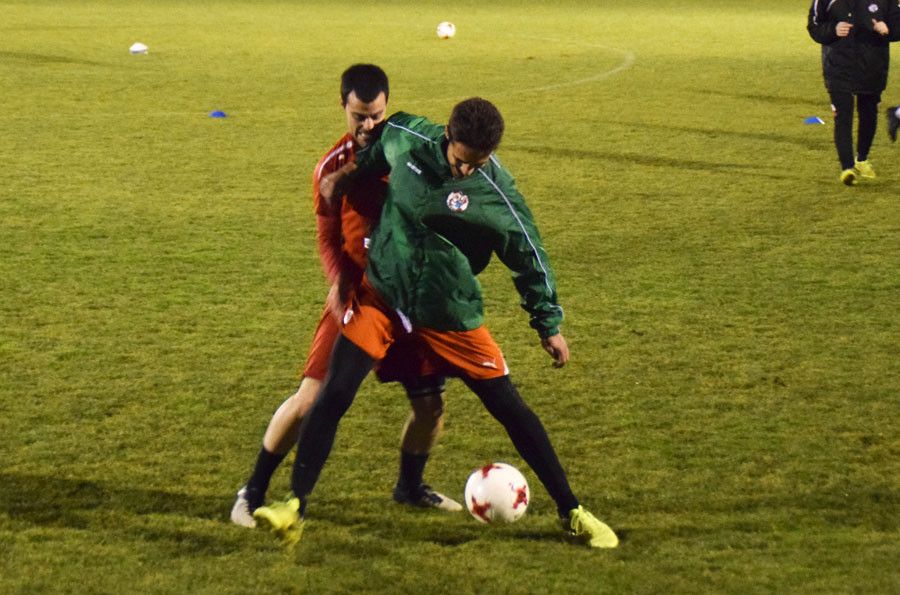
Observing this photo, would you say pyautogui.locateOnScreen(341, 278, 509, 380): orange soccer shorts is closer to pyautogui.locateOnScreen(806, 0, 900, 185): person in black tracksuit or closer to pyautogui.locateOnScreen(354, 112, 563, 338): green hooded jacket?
pyautogui.locateOnScreen(354, 112, 563, 338): green hooded jacket

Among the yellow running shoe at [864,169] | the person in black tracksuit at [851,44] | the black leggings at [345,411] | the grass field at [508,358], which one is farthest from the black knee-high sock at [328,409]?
the yellow running shoe at [864,169]

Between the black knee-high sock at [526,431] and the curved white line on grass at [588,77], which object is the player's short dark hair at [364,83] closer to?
the black knee-high sock at [526,431]

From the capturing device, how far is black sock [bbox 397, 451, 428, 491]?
5.57 metres

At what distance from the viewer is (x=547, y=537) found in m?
5.29

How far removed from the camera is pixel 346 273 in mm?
5289

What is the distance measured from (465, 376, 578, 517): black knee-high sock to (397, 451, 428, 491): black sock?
54 cm

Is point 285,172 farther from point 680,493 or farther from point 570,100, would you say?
point 680,493

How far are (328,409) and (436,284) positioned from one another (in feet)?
1.95

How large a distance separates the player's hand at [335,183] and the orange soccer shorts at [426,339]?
0.34m

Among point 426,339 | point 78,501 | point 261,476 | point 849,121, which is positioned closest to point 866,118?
point 849,121

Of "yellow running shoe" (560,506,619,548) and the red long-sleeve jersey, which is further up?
the red long-sleeve jersey

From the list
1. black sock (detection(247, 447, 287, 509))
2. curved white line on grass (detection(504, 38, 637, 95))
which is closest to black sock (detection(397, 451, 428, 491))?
black sock (detection(247, 447, 287, 509))

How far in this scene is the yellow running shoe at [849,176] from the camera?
12445mm

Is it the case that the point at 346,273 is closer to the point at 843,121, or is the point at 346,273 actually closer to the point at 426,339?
the point at 426,339
